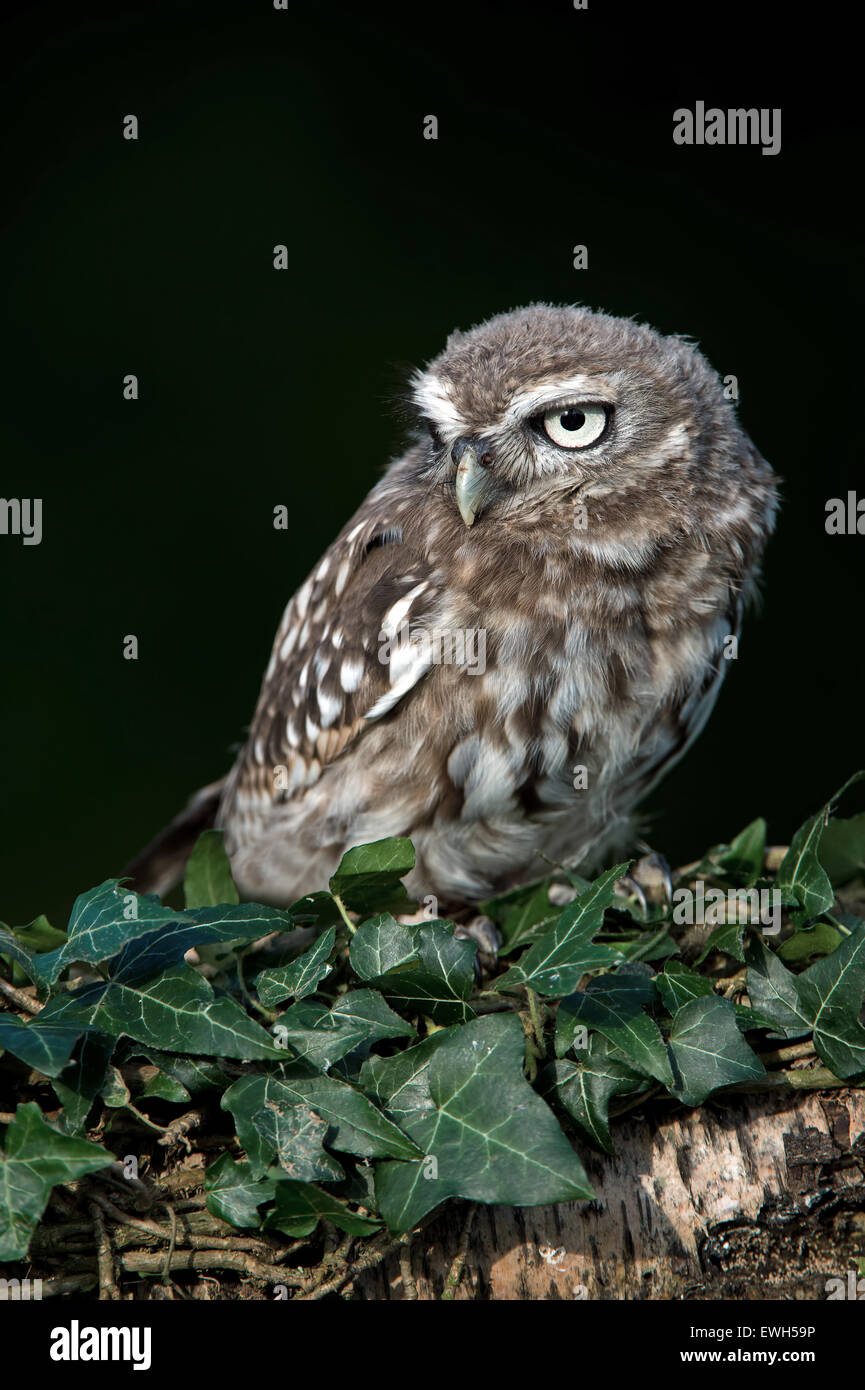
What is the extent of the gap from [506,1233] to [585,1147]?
0.54 feet

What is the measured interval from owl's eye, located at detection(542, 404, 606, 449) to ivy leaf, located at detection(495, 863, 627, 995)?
91 centimetres

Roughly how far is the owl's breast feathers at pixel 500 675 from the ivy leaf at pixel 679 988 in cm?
70

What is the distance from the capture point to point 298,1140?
1.42m

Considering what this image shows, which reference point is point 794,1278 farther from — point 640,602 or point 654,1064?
point 640,602

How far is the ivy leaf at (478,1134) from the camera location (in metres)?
1.33

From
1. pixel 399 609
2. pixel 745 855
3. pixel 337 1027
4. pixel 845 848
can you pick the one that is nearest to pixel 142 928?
pixel 337 1027

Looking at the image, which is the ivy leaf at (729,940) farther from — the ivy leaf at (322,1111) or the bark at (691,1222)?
the ivy leaf at (322,1111)

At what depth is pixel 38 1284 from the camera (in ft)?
4.73

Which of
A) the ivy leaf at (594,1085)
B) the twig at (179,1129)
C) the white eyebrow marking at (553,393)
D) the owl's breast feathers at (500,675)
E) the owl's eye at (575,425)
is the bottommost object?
the twig at (179,1129)

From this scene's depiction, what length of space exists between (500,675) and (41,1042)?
114 centimetres

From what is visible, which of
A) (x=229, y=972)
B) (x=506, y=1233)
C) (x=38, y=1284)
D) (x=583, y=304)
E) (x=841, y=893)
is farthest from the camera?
(x=583, y=304)

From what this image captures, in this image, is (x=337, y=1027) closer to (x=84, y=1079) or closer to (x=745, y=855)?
(x=84, y=1079)

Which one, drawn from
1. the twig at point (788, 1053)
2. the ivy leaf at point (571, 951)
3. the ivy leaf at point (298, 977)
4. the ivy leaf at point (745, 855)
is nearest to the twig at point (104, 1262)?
the ivy leaf at point (298, 977)

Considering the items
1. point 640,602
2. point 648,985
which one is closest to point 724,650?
point 640,602
